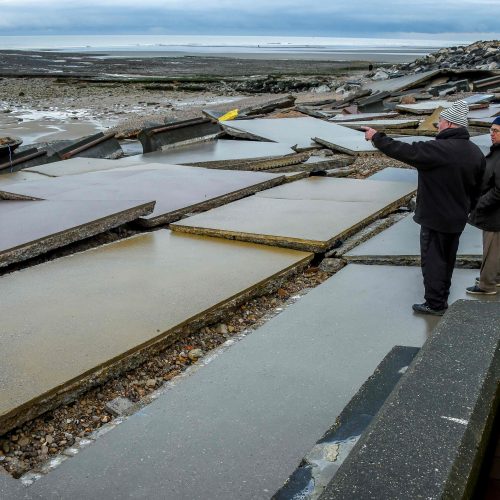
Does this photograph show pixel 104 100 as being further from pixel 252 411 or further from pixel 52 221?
pixel 252 411

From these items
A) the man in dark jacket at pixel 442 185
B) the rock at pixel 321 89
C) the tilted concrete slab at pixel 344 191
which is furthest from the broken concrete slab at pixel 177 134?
the rock at pixel 321 89

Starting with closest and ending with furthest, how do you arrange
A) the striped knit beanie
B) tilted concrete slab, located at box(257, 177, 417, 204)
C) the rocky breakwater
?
the striped knit beanie
tilted concrete slab, located at box(257, 177, 417, 204)
the rocky breakwater

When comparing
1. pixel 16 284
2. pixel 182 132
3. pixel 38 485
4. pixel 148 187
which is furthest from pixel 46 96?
pixel 38 485

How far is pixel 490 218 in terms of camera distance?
415cm

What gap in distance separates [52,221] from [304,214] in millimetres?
2155

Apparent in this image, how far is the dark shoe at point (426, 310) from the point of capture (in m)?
3.99

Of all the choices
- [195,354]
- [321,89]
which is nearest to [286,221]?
[195,354]

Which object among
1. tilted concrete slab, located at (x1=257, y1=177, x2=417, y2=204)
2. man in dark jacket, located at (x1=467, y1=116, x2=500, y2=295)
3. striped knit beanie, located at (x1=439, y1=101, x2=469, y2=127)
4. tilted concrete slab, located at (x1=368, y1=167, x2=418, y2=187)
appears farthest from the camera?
tilted concrete slab, located at (x1=368, y1=167, x2=418, y2=187)

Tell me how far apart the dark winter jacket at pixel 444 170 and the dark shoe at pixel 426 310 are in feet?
1.60

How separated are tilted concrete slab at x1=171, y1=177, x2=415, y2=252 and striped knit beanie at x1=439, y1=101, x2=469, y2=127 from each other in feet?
4.84

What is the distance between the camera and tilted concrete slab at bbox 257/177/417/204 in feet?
21.2

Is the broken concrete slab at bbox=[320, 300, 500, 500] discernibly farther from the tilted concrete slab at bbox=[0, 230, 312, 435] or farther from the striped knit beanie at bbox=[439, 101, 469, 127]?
the striped knit beanie at bbox=[439, 101, 469, 127]

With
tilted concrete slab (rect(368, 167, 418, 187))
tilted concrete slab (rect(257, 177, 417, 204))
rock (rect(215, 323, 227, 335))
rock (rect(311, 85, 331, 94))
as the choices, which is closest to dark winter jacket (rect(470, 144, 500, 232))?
rock (rect(215, 323, 227, 335))

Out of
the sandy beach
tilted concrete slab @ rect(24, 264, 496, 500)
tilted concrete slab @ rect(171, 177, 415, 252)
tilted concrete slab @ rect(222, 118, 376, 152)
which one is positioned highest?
tilted concrete slab @ rect(222, 118, 376, 152)
